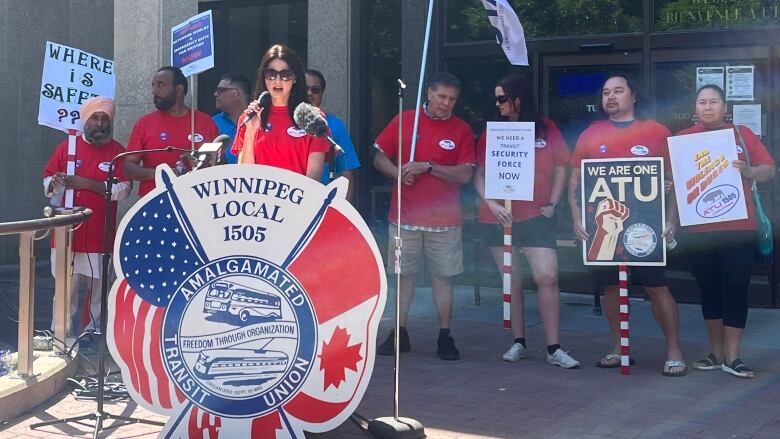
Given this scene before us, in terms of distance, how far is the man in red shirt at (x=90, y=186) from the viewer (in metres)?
8.28

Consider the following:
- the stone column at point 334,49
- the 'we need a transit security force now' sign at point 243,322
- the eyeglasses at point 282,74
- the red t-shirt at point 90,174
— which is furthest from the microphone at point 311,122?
the stone column at point 334,49

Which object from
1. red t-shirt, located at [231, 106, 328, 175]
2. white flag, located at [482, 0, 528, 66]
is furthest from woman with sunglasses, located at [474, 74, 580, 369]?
red t-shirt, located at [231, 106, 328, 175]

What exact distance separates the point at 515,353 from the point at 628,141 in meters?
1.71

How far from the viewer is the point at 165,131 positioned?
843 cm

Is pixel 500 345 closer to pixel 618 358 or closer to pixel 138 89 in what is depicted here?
pixel 618 358

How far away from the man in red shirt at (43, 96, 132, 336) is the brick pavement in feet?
5.11

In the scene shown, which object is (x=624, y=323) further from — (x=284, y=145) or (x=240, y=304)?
(x=240, y=304)

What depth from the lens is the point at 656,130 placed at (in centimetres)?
763

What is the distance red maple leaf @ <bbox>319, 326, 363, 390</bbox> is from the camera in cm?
530

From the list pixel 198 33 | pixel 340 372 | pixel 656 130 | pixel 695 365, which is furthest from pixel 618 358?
pixel 198 33

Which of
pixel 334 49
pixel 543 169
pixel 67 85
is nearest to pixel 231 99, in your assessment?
pixel 67 85

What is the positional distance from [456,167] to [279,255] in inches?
121

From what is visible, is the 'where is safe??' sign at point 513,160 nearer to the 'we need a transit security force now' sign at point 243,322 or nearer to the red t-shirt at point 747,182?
the red t-shirt at point 747,182

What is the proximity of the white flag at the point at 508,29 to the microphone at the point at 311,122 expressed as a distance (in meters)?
3.01
